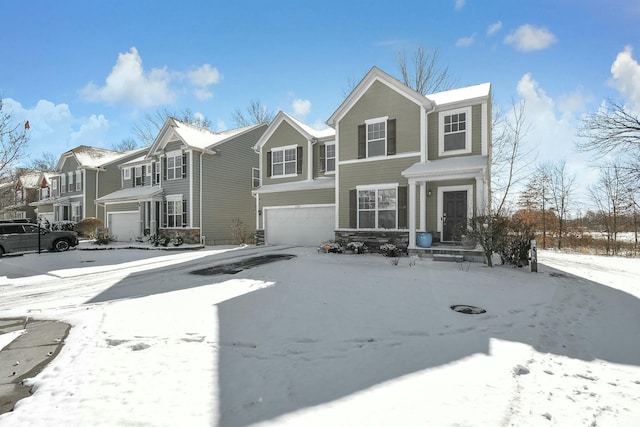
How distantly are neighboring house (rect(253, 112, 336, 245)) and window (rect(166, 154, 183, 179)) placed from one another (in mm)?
5824

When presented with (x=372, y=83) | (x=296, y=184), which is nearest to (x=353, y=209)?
(x=296, y=184)

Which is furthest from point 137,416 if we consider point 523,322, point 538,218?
point 538,218

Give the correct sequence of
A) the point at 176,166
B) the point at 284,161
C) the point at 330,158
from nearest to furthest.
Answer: the point at 330,158
the point at 284,161
the point at 176,166

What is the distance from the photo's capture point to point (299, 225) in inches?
659

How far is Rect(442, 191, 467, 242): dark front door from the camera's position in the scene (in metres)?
11.8

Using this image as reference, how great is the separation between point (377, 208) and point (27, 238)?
52.4 ft

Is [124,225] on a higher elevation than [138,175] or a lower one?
lower

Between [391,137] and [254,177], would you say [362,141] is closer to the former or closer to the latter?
[391,137]

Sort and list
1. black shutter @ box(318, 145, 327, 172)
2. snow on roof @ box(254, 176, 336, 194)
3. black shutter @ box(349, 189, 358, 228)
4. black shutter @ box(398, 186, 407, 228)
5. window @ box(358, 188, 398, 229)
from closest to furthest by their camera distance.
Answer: black shutter @ box(398, 186, 407, 228) → window @ box(358, 188, 398, 229) → black shutter @ box(349, 189, 358, 228) → snow on roof @ box(254, 176, 336, 194) → black shutter @ box(318, 145, 327, 172)

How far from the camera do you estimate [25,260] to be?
1243cm

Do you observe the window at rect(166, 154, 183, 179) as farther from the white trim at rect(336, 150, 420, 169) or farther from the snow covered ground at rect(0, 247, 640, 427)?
the snow covered ground at rect(0, 247, 640, 427)

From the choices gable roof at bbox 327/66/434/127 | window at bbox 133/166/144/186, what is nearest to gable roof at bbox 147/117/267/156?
window at bbox 133/166/144/186

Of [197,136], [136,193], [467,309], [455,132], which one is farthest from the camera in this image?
[136,193]

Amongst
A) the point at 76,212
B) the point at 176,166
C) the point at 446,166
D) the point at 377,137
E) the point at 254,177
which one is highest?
the point at 377,137
